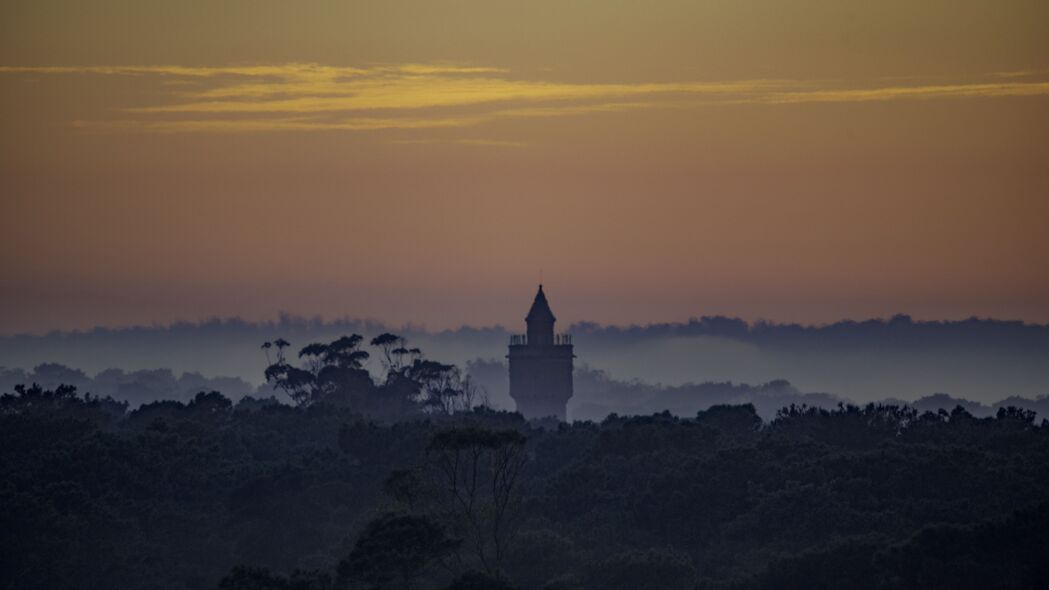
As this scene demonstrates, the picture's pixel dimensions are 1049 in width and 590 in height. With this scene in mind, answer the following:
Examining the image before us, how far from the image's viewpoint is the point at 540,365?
143 metres

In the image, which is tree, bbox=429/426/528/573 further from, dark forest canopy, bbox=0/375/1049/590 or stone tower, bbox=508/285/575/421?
stone tower, bbox=508/285/575/421

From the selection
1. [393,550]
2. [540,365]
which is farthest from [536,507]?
[540,365]

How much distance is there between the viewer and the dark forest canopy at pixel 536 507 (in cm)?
5497

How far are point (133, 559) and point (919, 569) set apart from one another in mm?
28988

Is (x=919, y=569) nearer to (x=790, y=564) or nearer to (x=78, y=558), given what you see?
(x=790, y=564)

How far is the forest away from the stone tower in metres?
45.6

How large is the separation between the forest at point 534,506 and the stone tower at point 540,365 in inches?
1797

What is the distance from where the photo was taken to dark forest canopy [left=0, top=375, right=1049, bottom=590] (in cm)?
5497

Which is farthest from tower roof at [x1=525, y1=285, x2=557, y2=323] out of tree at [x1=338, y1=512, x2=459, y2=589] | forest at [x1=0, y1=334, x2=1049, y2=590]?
tree at [x1=338, y1=512, x2=459, y2=589]

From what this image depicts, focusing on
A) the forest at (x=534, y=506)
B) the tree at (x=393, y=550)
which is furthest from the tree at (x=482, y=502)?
the tree at (x=393, y=550)

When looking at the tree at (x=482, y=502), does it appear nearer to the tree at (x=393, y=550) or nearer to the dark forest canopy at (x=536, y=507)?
the dark forest canopy at (x=536, y=507)

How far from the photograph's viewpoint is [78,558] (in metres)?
66.6

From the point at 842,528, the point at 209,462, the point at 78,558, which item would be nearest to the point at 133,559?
the point at 78,558

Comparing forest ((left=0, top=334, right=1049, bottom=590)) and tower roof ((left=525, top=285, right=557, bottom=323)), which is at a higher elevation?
tower roof ((left=525, top=285, right=557, bottom=323))
